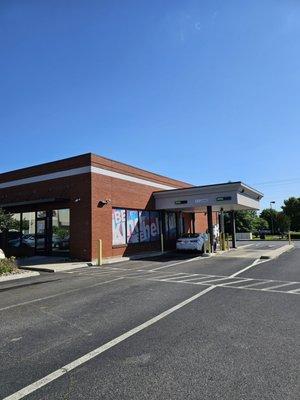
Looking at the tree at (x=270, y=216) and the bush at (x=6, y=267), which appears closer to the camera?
the bush at (x=6, y=267)

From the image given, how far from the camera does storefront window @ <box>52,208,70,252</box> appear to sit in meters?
22.1

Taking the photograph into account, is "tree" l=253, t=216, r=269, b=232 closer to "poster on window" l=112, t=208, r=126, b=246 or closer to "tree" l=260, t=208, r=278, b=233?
"tree" l=260, t=208, r=278, b=233

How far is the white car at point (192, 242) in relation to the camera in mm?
25434

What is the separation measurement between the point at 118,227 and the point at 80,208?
122 inches

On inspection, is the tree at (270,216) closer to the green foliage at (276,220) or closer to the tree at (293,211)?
the green foliage at (276,220)

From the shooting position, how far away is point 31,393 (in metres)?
4.34

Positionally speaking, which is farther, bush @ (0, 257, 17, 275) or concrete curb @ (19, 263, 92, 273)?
concrete curb @ (19, 263, 92, 273)

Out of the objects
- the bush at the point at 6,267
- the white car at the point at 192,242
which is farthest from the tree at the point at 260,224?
the bush at the point at 6,267

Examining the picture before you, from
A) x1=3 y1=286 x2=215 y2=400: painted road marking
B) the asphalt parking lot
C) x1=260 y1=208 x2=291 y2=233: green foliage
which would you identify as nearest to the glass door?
the asphalt parking lot

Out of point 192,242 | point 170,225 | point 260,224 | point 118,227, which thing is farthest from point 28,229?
point 260,224

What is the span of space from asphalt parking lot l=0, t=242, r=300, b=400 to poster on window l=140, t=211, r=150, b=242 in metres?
14.6

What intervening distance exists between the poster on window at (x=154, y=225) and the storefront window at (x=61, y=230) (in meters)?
7.28

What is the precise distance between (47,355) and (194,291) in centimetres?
581

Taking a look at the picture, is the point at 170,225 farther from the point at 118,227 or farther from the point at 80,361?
the point at 80,361
